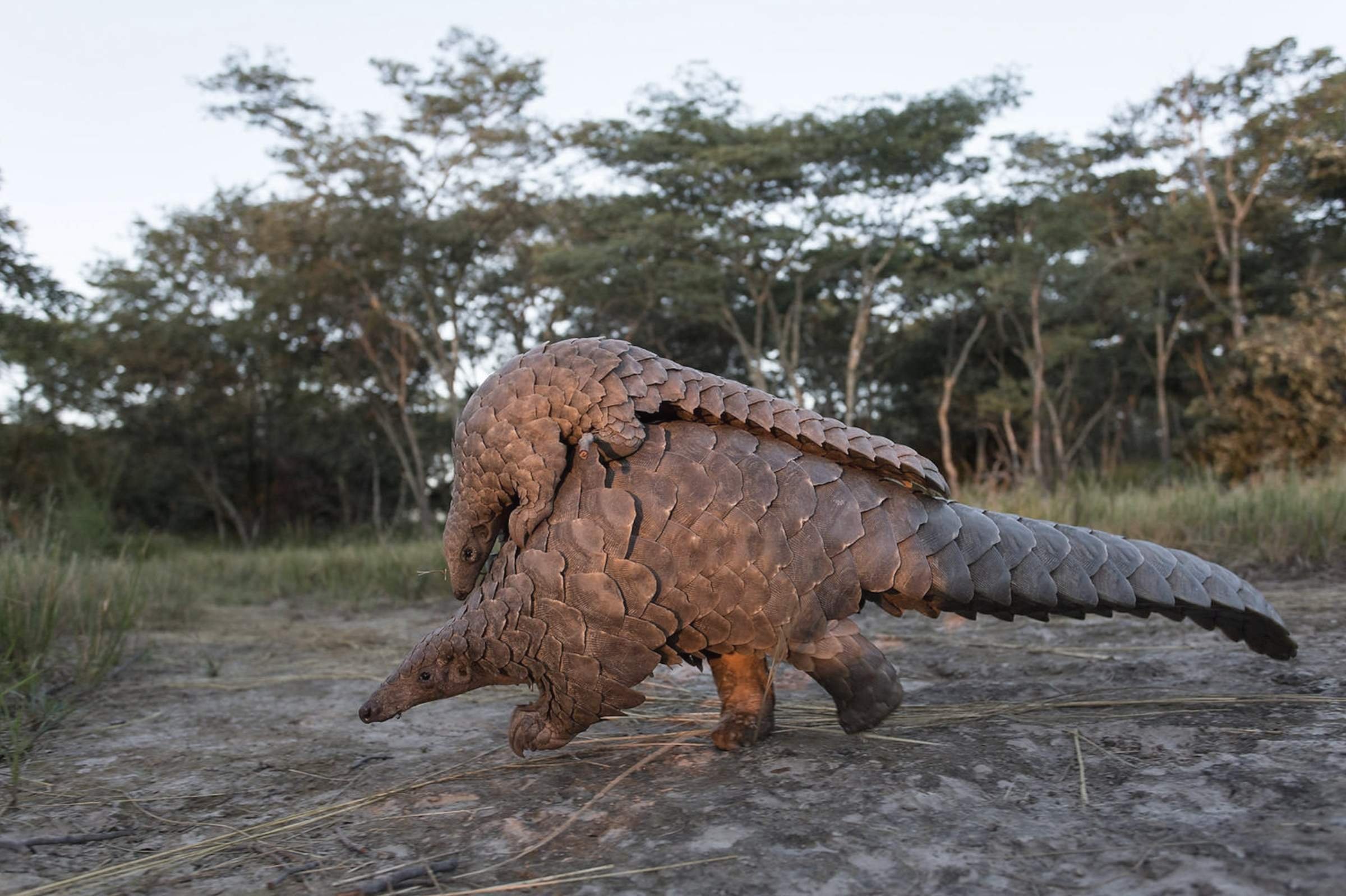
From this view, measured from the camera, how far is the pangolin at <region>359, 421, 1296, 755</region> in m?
A: 1.95

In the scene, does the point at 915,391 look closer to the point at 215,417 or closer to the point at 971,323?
the point at 971,323

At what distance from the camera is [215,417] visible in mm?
19656

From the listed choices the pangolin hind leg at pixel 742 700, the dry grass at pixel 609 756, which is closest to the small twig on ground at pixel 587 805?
the dry grass at pixel 609 756

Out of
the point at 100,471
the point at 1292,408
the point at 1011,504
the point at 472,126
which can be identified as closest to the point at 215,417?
the point at 100,471

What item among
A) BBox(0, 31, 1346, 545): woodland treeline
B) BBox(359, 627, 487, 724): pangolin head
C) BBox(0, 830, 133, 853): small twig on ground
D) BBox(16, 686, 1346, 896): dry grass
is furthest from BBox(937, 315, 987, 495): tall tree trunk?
BBox(0, 830, 133, 853): small twig on ground

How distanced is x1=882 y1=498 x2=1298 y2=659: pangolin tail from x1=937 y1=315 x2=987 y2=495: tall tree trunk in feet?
47.1

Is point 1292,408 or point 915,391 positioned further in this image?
point 915,391

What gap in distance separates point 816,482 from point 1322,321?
1648 centimetres

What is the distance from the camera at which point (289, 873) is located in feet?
5.62

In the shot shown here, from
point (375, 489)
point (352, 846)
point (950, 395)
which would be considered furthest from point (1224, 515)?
point (375, 489)

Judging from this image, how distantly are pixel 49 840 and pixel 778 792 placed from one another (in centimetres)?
150

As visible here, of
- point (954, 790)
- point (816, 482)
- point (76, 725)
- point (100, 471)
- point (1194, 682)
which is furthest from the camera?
point (100, 471)

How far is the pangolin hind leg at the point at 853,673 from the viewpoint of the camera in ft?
6.80

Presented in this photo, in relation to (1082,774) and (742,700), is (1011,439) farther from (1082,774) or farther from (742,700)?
(1082,774)
